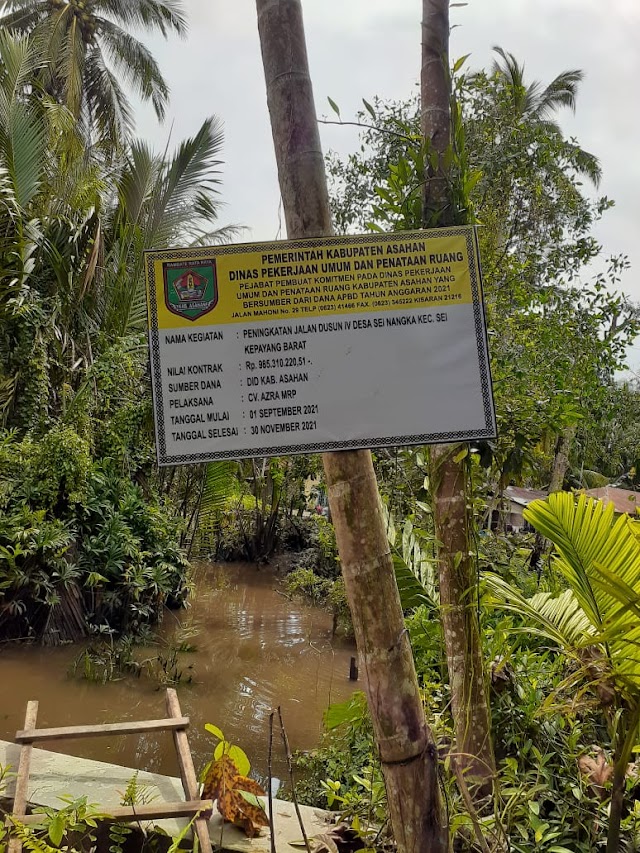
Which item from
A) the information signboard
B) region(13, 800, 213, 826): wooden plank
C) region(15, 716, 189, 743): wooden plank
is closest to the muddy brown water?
region(15, 716, 189, 743): wooden plank

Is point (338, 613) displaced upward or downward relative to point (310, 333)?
downward

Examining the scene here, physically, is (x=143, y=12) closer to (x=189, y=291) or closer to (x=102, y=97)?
(x=102, y=97)

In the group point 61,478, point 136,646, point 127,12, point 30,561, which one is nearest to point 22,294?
point 61,478

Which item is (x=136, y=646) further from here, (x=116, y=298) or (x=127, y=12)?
(x=127, y=12)

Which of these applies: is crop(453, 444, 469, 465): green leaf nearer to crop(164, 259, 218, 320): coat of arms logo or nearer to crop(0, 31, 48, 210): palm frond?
crop(164, 259, 218, 320): coat of arms logo

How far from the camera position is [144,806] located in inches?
96.2

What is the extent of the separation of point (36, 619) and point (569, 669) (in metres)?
5.86

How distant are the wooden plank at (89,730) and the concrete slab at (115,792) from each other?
12 cm

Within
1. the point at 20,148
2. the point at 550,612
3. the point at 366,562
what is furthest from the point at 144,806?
the point at 20,148

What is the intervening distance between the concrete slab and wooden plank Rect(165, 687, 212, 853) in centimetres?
11

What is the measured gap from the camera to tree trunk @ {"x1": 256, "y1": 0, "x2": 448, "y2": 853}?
1.76 meters

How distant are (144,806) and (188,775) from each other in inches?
12.1

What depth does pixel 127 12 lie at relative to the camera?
15.2m

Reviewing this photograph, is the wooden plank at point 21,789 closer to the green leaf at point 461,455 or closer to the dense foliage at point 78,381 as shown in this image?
the green leaf at point 461,455
